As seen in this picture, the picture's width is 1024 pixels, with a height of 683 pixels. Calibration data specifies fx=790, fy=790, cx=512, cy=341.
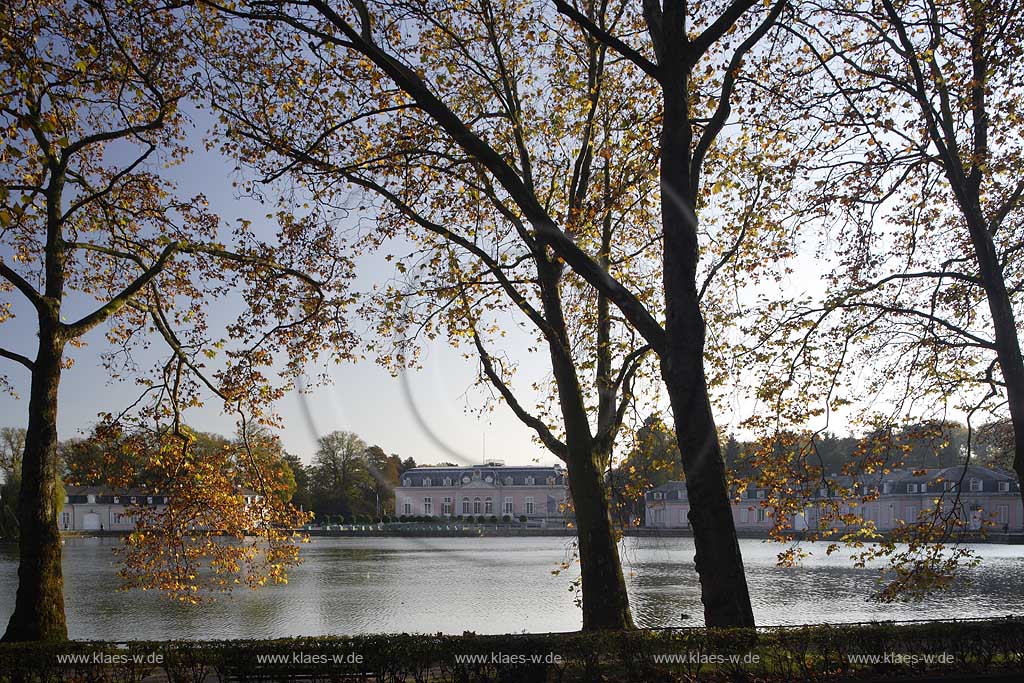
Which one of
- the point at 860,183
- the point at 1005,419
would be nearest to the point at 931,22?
the point at 860,183

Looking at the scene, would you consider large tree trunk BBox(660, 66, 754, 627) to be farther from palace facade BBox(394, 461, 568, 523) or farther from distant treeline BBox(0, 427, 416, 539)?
palace facade BBox(394, 461, 568, 523)

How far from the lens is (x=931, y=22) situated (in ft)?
28.3

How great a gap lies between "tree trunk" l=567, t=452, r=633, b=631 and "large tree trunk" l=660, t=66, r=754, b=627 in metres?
3.04

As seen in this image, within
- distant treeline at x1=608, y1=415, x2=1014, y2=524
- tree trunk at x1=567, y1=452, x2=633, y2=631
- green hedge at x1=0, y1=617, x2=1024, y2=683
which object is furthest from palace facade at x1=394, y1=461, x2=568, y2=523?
green hedge at x1=0, y1=617, x2=1024, y2=683

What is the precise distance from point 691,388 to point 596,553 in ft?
12.4

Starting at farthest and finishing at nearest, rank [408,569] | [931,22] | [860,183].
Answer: [408,569] → [860,183] → [931,22]

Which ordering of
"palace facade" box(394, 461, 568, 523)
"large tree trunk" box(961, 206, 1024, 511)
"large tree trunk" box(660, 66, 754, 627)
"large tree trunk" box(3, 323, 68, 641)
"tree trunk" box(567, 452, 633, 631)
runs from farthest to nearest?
"palace facade" box(394, 461, 568, 523), "tree trunk" box(567, 452, 633, 631), "large tree trunk" box(961, 206, 1024, 511), "large tree trunk" box(3, 323, 68, 641), "large tree trunk" box(660, 66, 754, 627)

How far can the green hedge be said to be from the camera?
5.84m

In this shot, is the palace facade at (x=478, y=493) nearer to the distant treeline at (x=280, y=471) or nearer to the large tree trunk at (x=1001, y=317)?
the distant treeline at (x=280, y=471)

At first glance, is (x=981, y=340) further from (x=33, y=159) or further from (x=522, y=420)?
(x=33, y=159)

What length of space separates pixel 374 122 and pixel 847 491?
24.7ft

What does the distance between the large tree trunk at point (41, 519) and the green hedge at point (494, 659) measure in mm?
2067

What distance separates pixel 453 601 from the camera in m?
21.2

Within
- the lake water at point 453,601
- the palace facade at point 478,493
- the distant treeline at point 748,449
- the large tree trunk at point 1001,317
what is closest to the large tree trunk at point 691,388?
the distant treeline at point 748,449
